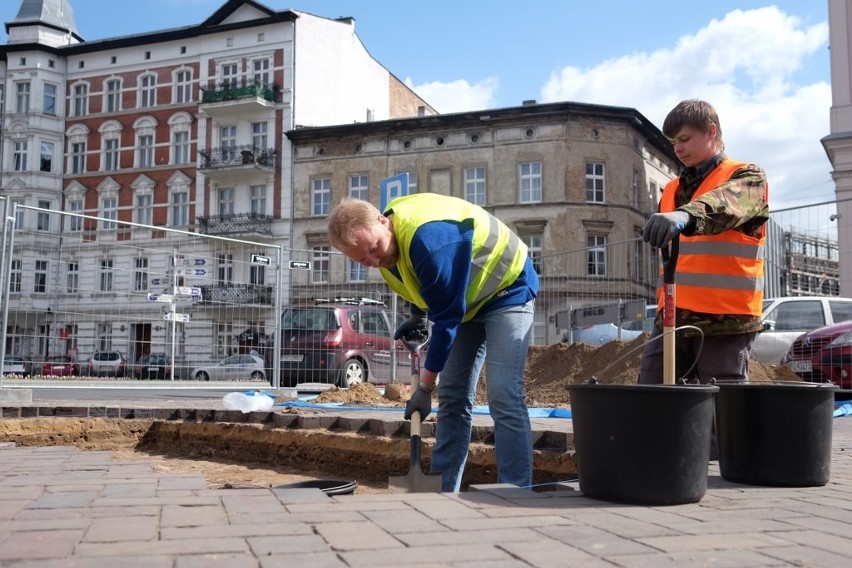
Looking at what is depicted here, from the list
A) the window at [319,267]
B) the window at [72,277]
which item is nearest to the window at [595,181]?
the window at [319,267]

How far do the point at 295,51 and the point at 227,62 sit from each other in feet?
11.4

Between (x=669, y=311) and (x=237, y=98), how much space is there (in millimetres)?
34715

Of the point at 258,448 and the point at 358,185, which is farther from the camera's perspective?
the point at 358,185

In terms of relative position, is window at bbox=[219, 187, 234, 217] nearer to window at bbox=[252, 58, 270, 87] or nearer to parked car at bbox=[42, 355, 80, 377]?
window at bbox=[252, 58, 270, 87]

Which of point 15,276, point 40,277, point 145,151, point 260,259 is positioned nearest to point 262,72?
point 145,151

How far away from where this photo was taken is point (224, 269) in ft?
39.1

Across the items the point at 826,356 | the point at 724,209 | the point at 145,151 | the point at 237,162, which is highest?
the point at 145,151

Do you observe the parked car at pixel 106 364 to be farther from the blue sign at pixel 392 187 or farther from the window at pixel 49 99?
the window at pixel 49 99

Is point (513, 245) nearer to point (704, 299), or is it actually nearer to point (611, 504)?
point (704, 299)

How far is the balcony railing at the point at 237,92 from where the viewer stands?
3566cm

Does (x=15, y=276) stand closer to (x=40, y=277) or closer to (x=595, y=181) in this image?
(x=40, y=277)

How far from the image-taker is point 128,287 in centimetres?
1102

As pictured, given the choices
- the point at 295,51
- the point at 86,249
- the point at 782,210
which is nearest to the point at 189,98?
the point at 295,51

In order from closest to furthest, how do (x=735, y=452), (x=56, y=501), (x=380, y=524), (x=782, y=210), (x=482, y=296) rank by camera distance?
(x=380, y=524)
(x=56, y=501)
(x=735, y=452)
(x=482, y=296)
(x=782, y=210)
